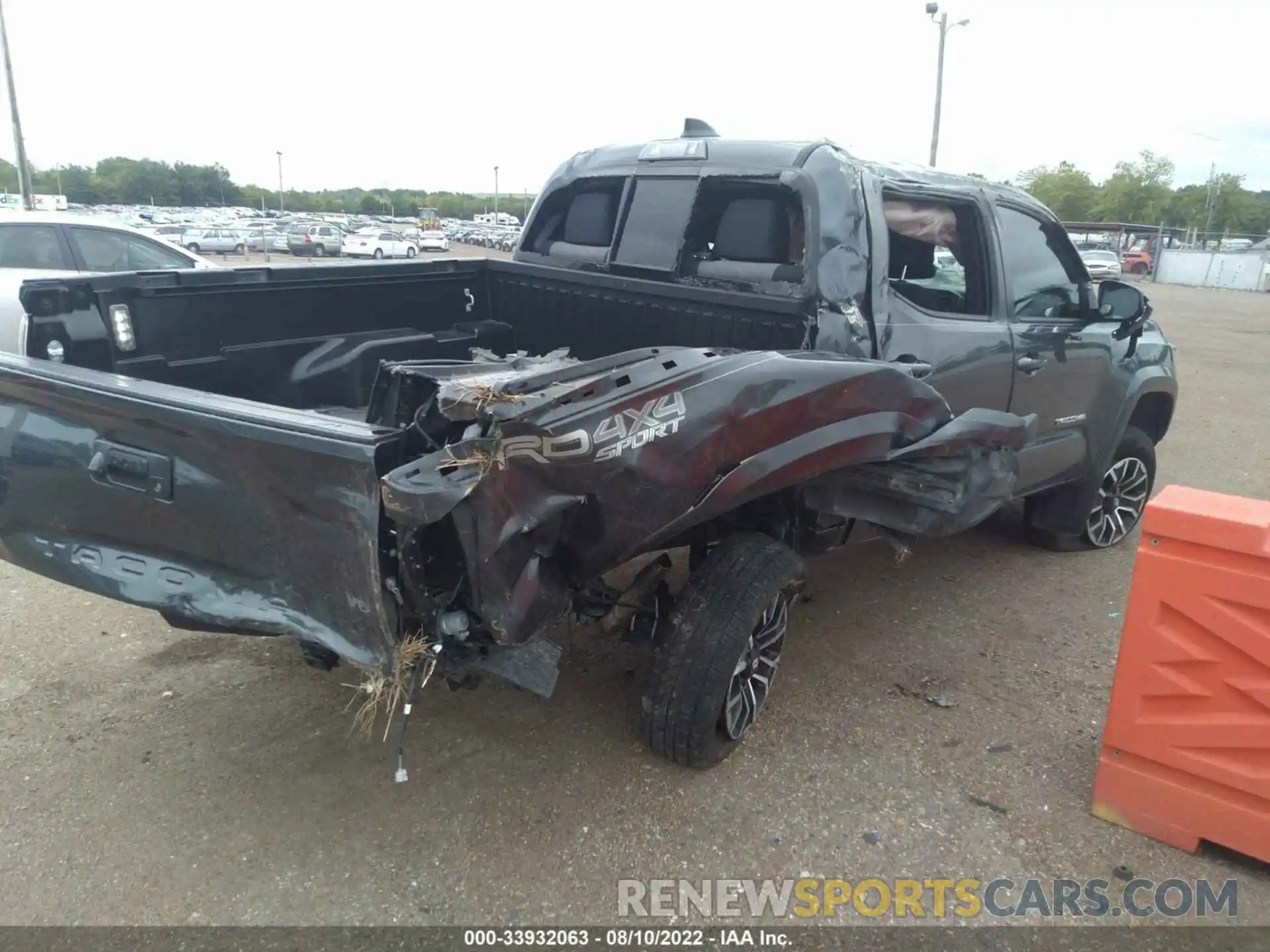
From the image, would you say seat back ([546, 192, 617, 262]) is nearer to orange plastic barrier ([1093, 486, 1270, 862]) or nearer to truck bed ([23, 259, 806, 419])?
truck bed ([23, 259, 806, 419])

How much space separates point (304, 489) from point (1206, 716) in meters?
2.71

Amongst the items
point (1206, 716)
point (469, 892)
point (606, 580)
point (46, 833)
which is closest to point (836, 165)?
point (606, 580)

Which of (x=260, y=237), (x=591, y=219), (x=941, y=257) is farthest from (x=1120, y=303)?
(x=260, y=237)

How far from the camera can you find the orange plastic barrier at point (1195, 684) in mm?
2734

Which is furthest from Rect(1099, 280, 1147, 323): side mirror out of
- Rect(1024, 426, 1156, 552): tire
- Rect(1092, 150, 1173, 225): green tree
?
Rect(1092, 150, 1173, 225): green tree

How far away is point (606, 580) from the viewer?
328 centimetres

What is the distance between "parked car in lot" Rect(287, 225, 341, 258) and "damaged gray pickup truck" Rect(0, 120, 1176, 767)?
113 ft

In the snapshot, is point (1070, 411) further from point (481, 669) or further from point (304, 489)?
point (304, 489)

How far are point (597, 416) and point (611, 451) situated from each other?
10 centimetres

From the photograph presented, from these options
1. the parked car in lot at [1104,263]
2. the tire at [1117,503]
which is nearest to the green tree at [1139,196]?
the parked car in lot at [1104,263]

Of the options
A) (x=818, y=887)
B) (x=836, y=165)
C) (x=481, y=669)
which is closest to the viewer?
(x=481, y=669)

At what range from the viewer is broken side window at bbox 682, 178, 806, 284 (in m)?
3.65

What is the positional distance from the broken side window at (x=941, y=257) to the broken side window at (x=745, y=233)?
451mm

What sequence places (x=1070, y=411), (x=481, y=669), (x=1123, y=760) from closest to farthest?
(x=481, y=669) → (x=1123, y=760) → (x=1070, y=411)
